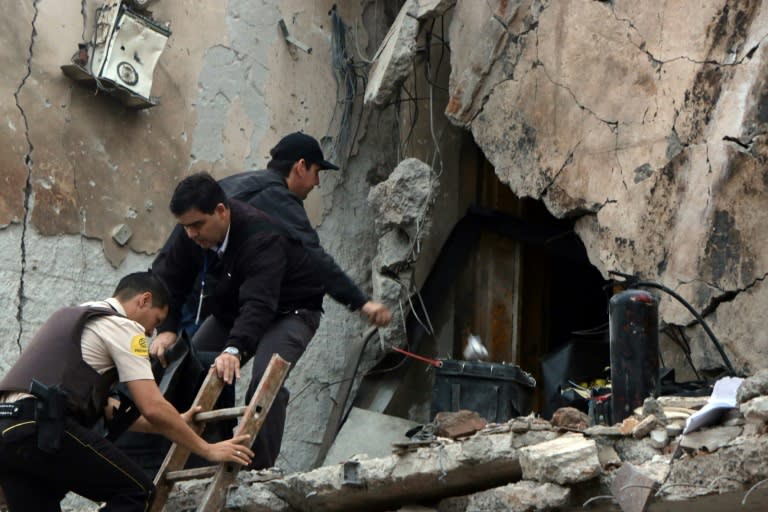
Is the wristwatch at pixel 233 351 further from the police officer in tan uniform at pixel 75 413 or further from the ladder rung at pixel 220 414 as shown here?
the police officer in tan uniform at pixel 75 413

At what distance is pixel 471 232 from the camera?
309 inches

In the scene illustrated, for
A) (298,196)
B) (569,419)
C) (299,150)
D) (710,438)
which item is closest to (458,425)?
(569,419)

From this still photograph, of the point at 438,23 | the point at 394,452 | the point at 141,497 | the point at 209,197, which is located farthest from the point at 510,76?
the point at 141,497

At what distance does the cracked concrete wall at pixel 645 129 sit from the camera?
5684 mm

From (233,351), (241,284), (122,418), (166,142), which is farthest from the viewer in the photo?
(166,142)

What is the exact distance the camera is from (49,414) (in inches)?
169

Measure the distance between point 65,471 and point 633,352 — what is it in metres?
2.21

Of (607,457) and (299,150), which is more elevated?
(299,150)

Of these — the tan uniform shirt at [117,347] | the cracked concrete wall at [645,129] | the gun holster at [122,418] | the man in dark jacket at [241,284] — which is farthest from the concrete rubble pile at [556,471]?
the cracked concrete wall at [645,129]

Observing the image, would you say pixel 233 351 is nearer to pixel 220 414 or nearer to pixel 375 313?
pixel 220 414

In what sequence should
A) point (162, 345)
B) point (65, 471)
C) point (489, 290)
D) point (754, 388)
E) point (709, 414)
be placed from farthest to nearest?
1. point (489, 290)
2. point (162, 345)
3. point (65, 471)
4. point (709, 414)
5. point (754, 388)

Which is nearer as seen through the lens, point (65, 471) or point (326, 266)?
point (65, 471)

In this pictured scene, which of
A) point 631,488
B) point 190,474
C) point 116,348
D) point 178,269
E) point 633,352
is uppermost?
point 178,269

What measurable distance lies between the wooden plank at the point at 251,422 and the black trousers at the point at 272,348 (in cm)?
29
